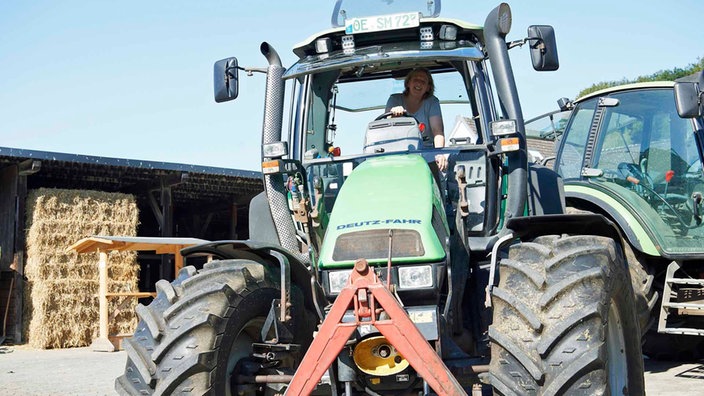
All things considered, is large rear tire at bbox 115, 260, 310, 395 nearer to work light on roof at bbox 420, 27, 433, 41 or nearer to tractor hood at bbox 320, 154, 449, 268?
tractor hood at bbox 320, 154, 449, 268

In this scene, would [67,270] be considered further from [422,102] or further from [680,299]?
[422,102]

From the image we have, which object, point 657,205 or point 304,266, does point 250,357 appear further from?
point 657,205

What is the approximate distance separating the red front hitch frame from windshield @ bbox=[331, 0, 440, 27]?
2.86m

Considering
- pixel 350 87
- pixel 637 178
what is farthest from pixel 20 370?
pixel 637 178

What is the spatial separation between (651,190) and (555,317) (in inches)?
217

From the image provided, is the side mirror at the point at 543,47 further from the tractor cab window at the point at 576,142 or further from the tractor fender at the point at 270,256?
the tractor cab window at the point at 576,142

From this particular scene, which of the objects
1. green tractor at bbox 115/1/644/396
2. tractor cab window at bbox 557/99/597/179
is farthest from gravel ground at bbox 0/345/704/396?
green tractor at bbox 115/1/644/396

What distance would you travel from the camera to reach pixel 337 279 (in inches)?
177

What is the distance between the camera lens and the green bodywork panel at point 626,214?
8.64 metres

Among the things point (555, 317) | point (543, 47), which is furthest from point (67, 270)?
point (555, 317)

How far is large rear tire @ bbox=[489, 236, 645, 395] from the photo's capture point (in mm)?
3936

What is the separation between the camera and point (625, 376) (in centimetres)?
472

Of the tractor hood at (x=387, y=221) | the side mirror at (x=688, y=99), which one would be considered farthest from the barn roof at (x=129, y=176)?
the tractor hood at (x=387, y=221)

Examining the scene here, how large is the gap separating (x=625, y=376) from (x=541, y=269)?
920 millimetres
